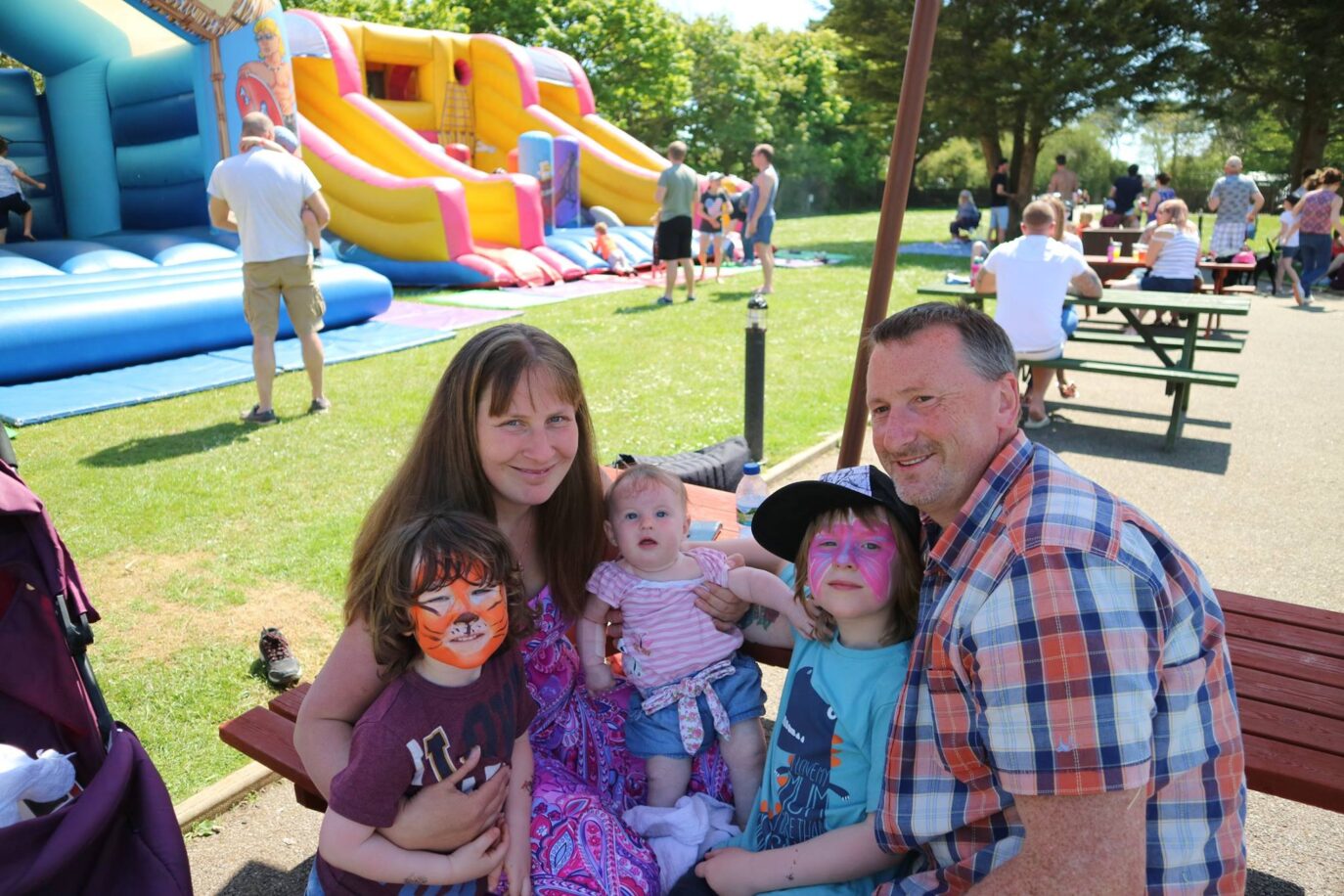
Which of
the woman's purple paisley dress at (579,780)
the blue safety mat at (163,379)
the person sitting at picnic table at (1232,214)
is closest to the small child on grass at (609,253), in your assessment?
the blue safety mat at (163,379)

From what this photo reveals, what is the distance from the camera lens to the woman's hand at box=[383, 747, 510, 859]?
6.03ft

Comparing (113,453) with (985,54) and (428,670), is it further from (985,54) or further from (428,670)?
(985,54)

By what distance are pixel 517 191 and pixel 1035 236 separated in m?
9.86

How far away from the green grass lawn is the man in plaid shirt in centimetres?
239

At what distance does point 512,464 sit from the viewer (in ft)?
7.28

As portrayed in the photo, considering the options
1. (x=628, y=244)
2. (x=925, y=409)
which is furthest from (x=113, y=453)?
(x=628, y=244)

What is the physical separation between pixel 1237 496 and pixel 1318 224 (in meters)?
11.4

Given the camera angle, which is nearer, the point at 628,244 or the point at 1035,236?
the point at 1035,236

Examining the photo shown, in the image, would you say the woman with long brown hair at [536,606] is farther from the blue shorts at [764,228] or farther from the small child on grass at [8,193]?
the small child on grass at [8,193]

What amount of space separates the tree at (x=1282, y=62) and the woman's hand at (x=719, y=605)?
26.8 metres

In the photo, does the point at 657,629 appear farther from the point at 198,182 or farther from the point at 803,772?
the point at 198,182

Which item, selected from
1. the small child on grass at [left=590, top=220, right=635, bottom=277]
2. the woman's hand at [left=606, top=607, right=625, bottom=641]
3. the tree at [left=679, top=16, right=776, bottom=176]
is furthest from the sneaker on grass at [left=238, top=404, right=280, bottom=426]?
the tree at [left=679, top=16, right=776, bottom=176]

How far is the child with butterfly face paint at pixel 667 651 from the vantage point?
2.48 metres

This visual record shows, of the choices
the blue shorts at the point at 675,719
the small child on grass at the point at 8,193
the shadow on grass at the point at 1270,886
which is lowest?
the shadow on grass at the point at 1270,886
